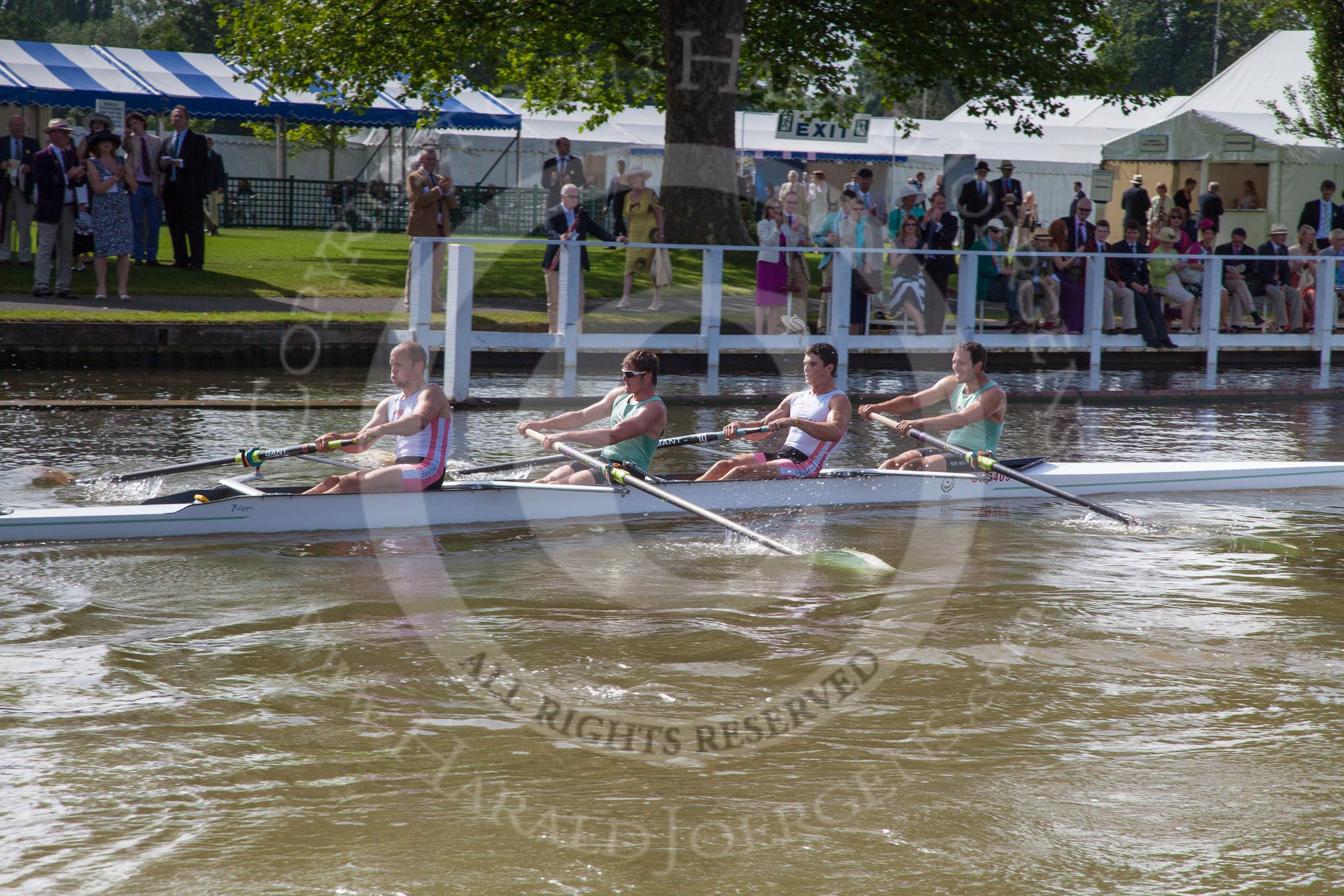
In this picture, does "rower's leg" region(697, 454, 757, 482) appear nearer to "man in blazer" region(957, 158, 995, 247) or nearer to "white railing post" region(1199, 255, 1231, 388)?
"white railing post" region(1199, 255, 1231, 388)

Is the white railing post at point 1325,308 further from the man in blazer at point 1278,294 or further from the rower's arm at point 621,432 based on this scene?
the rower's arm at point 621,432

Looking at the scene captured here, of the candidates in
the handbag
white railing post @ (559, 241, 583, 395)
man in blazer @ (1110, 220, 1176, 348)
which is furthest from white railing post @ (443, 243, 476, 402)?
man in blazer @ (1110, 220, 1176, 348)

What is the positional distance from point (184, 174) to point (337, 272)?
317 cm

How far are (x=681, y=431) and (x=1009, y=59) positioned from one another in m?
12.0

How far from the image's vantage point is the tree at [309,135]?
1018 inches

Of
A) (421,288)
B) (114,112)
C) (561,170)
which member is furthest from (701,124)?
(421,288)

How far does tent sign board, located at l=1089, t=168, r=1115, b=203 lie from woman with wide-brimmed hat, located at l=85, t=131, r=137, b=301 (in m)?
15.1

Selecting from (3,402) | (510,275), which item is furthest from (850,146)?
(3,402)

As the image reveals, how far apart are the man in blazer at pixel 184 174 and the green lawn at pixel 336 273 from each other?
2.37 ft

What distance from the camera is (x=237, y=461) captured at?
8312 mm

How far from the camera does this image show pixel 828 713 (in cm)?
573

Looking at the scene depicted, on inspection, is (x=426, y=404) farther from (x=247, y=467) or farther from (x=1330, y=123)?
(x=1330, y=123)

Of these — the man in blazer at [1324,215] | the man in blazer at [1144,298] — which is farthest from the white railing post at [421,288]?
the man in blazer at [1324,215]

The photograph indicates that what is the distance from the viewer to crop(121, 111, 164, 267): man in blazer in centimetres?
1717
